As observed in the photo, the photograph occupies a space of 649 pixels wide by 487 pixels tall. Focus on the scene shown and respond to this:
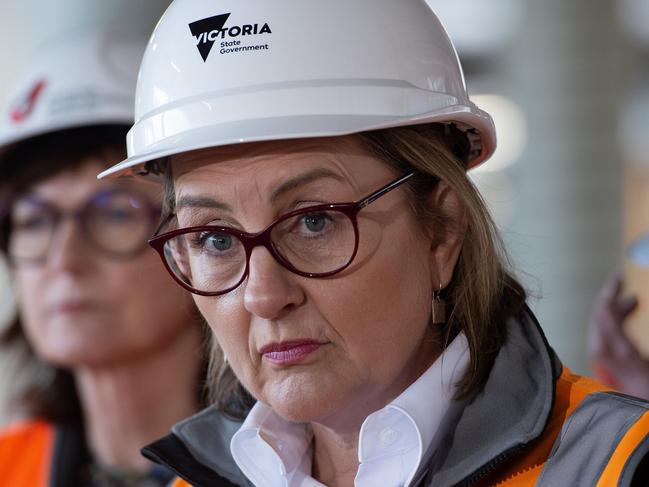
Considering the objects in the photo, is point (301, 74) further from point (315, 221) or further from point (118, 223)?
point (118, 223)

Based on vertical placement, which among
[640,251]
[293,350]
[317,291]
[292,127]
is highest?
[292,127]

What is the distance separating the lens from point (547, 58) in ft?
22.8

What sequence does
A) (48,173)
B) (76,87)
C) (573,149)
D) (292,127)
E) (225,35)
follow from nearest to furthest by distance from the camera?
1. (292,127)
2. (225,35)
3. (48,173)
4. (76,87)
5. (573,149)

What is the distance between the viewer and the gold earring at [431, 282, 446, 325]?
2.03 meters

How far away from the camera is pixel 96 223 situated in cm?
359

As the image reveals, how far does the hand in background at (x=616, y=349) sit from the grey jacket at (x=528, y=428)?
1180mm

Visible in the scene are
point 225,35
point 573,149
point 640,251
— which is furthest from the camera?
point 573,149

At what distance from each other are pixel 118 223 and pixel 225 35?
1.74 m

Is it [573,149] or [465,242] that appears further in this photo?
[573,149]

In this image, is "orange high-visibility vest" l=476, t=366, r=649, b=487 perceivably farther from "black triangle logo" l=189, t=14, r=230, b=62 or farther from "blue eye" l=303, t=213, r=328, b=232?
"black triangle logo" l=189, t=14, r=230, b=62

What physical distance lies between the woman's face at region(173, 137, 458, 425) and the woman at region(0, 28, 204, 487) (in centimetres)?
156

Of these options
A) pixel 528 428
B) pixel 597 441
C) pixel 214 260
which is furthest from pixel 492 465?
pixel 214 260

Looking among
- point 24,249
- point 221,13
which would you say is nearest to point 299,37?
point 221,13

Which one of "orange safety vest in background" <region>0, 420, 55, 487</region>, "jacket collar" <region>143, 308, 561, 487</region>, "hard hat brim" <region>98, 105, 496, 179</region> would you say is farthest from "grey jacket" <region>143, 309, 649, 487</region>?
"orange safety vest in background" <region>0, 420, 55, 487</region>
